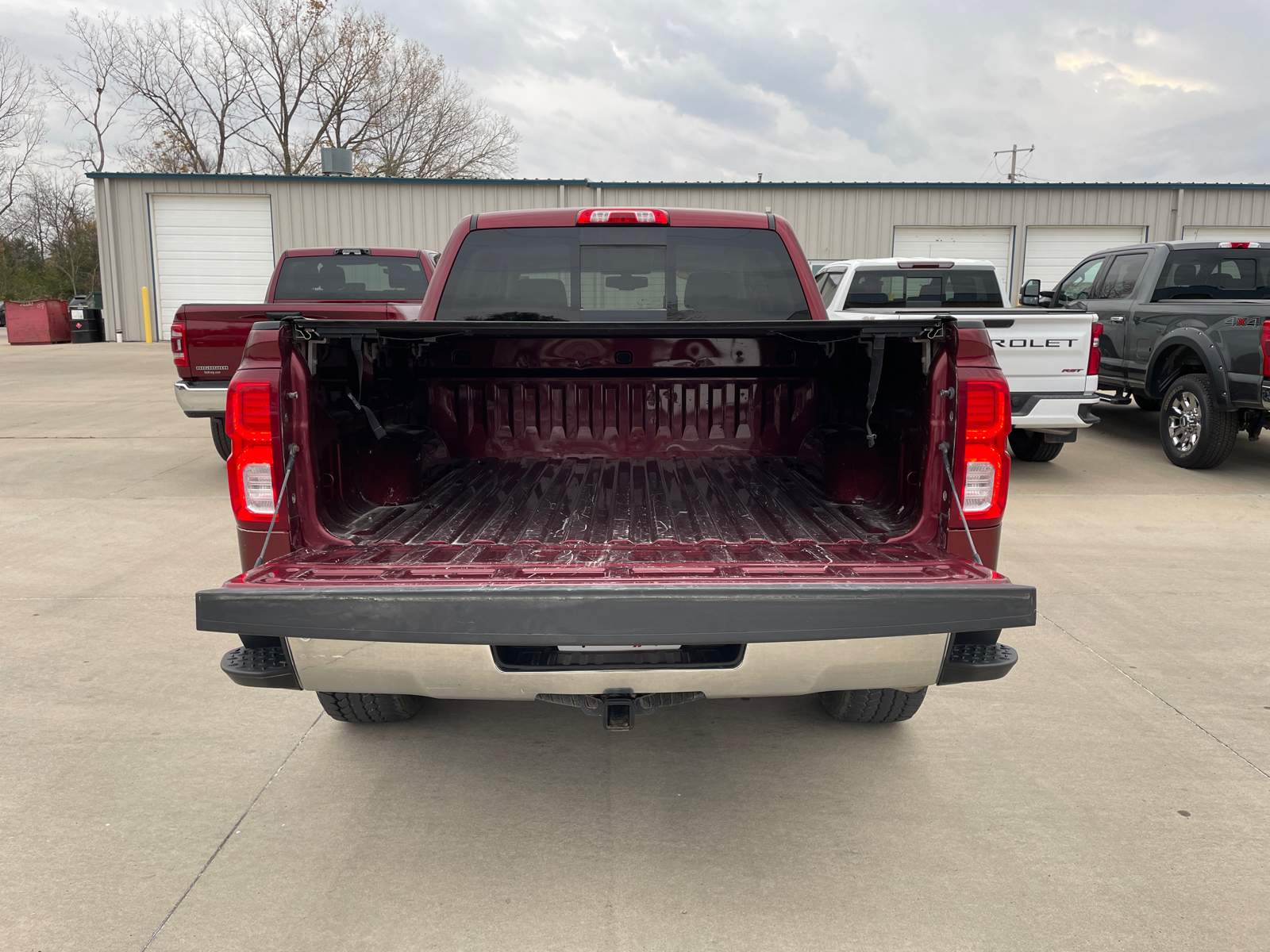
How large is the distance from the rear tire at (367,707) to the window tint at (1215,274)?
29.2 ft

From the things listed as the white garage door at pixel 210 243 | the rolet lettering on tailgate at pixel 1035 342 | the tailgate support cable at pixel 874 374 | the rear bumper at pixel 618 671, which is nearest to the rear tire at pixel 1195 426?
the rolet lettering on tailgate at pixel 1035 342

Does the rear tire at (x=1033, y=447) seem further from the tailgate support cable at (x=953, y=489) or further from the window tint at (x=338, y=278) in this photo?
the tailgate support cable at (x=953, y=489)

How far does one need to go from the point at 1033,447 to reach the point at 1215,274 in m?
2.51

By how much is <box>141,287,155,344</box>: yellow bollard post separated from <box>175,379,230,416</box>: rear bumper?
2091 centimetres

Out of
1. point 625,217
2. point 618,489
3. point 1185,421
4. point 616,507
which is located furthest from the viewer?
point 1185,421

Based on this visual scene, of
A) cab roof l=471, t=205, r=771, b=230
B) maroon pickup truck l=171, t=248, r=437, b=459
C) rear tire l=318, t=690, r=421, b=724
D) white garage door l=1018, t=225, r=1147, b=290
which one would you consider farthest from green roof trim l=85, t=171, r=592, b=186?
rear tire l=318, t=690, r=421, b=724

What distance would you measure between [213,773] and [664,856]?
5.35 ft

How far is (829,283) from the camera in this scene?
10.7 meters

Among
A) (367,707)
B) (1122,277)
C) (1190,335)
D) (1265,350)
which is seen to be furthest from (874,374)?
→ (1122,277)

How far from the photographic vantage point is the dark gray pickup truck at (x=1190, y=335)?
7.93m

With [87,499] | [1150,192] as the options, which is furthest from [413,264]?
[1150,192]

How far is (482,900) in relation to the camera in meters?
2.53

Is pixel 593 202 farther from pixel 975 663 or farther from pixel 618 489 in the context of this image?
pixel 975 663

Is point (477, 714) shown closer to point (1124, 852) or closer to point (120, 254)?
point (1124, 852)
